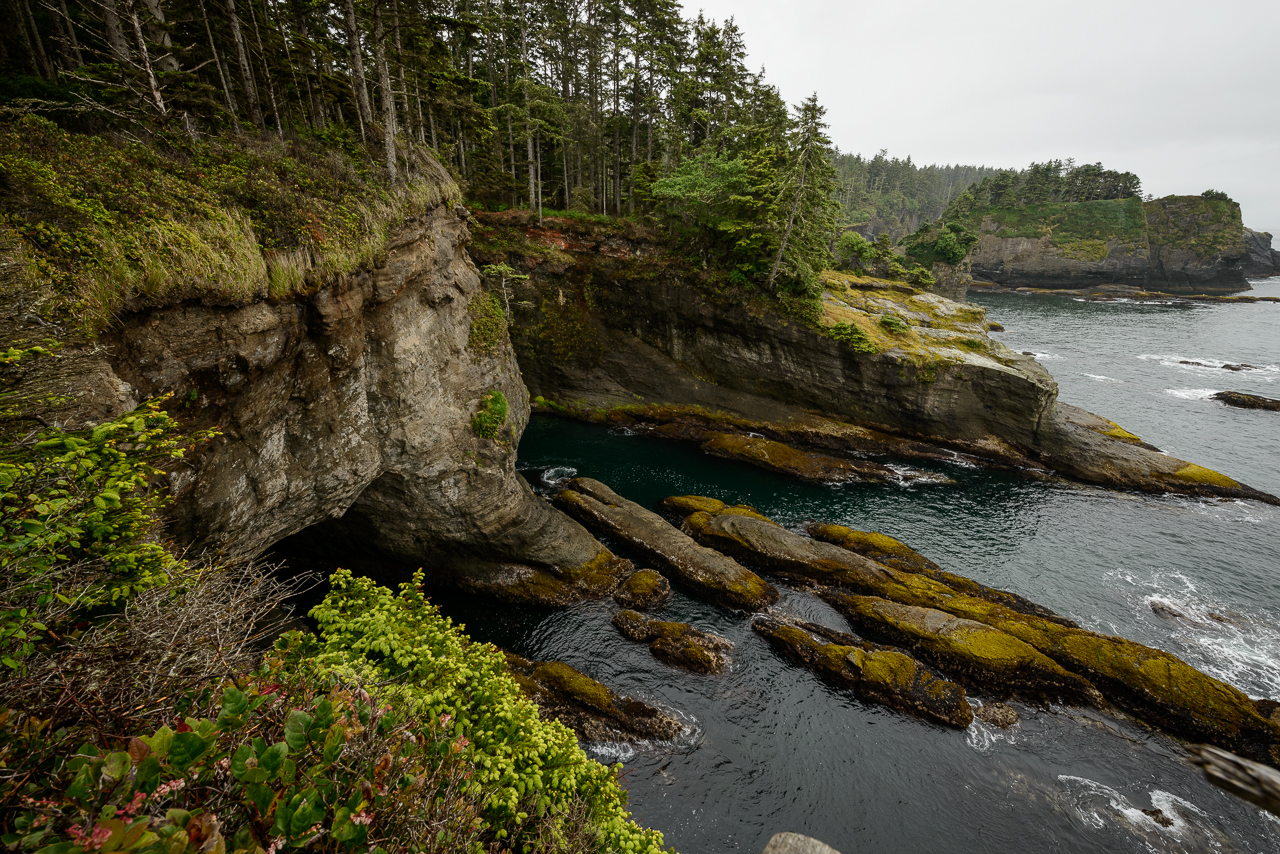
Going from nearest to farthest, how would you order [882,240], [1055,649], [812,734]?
[812,734], [1055,649], [882,240]

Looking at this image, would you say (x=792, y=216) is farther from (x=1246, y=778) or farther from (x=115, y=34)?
(x=1246, y=778)

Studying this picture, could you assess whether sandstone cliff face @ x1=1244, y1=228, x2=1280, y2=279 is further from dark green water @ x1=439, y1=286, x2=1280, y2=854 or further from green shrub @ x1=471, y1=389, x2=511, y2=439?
green shrub @ x1=471, y1=389, x2=511, y2=439

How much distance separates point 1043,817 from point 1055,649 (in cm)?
634

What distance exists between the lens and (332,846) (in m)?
3.37

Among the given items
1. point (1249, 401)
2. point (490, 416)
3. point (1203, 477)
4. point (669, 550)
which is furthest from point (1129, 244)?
point (490, 416)

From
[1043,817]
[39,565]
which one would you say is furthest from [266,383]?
[1043,817]

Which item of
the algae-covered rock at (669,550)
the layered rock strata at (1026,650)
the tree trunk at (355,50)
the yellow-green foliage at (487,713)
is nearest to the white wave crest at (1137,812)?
the layered rock strata at (1026,650)

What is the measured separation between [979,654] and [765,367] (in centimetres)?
2390

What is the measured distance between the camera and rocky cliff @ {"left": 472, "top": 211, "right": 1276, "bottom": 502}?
33.5 m

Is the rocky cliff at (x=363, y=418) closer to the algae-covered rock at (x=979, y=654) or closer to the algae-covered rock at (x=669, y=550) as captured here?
the algae-covered rock at (x=669, y=550)

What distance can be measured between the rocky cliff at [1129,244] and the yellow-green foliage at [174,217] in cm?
12003

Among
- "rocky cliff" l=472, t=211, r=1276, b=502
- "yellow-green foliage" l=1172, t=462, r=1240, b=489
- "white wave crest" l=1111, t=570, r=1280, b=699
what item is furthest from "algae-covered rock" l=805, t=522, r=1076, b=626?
"yellow-green foliage" l=1172, t=462, r=1240, b=489

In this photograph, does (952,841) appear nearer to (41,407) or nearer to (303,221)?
(41,407)

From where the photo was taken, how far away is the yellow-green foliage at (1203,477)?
99.5 ft
